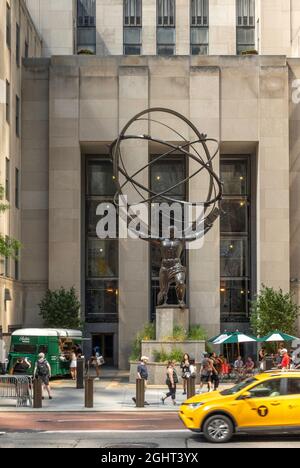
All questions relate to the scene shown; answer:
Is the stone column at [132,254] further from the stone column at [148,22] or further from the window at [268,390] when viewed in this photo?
the window at [268,390]

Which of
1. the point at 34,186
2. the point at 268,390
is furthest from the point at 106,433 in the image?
the point at 34,186

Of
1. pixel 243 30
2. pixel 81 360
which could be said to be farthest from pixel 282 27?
pixel 81 360

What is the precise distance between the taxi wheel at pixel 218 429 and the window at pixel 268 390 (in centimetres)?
87

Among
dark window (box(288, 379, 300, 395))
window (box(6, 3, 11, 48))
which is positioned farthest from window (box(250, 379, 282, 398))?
window (box(6, 3, 11, 48))

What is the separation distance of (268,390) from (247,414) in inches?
30.6

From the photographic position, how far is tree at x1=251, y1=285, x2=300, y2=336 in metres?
46.2

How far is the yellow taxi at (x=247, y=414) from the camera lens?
61.3 ft

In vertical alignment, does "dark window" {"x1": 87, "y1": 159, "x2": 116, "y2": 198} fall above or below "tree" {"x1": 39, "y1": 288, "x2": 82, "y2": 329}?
above

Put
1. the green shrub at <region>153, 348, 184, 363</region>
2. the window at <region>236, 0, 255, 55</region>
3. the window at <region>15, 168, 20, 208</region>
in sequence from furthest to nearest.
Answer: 1. the window at <region>236, 0, 255, 55</region>
2. the window at <region>15, 168, 20, 208</region>
3. the green shrub at <region>153, 348, 184, 363</region>

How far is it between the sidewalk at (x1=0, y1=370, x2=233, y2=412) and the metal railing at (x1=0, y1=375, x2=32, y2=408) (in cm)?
33

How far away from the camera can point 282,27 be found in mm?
62719

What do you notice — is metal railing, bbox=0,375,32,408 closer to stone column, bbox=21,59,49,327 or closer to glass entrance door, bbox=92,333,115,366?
stone column, bbox=21,59,49,327

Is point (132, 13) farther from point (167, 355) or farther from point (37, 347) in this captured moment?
point (167, 355)

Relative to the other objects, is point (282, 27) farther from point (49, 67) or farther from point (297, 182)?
point (49, 67)
